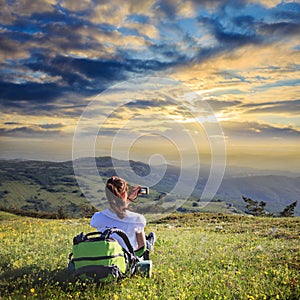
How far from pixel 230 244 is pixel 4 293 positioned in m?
9.43

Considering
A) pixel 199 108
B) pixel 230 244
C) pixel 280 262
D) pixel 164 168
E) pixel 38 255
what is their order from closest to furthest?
pixel 280 262, pixel 38 255, pixel 230 244, pixel 164 168, pixel 199 108

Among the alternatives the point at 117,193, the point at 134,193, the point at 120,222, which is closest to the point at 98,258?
the point at 120,222

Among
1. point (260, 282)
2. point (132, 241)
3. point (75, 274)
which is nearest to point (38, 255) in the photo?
point (75, 274)

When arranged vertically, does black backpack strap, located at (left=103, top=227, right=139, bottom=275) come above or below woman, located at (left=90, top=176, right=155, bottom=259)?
below

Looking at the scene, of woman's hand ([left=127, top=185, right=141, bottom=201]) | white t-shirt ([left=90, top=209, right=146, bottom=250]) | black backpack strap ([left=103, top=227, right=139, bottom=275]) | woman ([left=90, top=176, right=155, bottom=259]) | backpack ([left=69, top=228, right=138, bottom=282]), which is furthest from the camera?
woman's hand ([left=127, top=185, right=141, bottom=201])

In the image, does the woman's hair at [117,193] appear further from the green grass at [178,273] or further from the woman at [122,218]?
the green grass at [178,273]

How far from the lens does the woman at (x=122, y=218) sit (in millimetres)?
8625

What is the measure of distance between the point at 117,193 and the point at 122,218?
85cm

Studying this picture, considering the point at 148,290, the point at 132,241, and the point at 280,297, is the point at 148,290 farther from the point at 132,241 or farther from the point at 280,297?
the point at 280,297

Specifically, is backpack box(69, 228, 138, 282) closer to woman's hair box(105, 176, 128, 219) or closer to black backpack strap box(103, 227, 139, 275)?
black backpack strap box(103, 227, 139, 275)

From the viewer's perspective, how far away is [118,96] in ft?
66.8

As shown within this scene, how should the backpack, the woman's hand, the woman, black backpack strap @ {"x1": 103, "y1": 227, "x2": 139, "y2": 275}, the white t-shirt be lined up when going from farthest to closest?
the woman's hand → the white t-shirt → the woman → black backpack strap @ {"x1": 103, "y1": 227, "x2": 139, "y2": 275} → the backpack

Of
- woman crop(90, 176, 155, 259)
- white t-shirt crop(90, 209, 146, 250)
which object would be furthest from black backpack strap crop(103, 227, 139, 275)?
white t-shirt crop(90, 209, 146, 250)

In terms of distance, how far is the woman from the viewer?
8625mm
